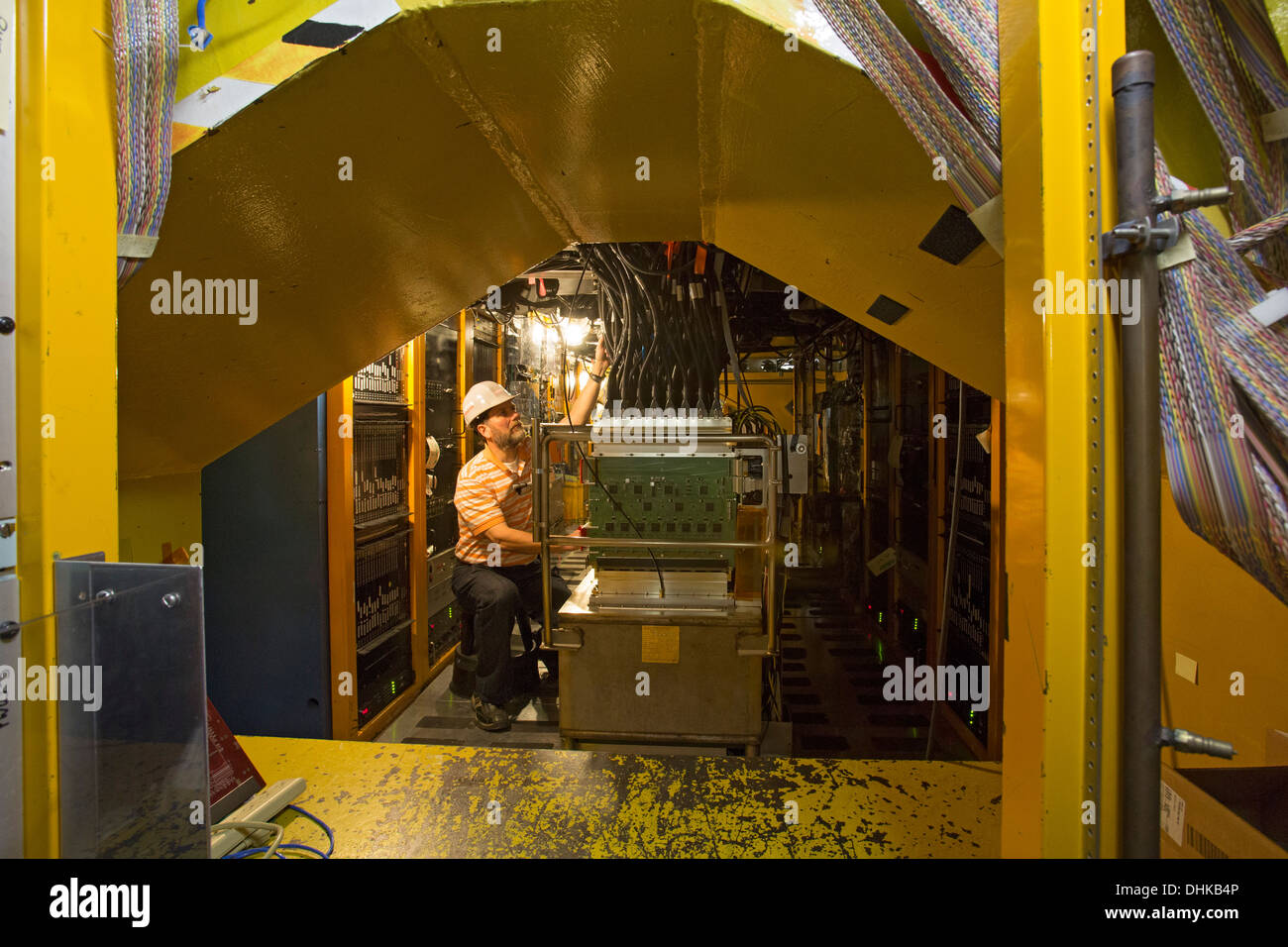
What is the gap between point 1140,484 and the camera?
2.59 feet

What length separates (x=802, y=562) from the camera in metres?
8.38

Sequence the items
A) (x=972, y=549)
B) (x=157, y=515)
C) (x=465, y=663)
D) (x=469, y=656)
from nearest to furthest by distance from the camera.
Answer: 1. (x=157, y=515)
2. (x=972, y=549)
3. (x=469, y=656)
4. (x=465, y=663)

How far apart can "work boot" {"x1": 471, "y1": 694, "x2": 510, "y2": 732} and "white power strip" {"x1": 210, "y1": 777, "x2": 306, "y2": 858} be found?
209cm

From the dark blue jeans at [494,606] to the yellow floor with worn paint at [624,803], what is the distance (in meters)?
1.55

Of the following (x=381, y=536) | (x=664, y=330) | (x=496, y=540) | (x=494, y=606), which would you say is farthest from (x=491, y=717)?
(x=664, y=330)

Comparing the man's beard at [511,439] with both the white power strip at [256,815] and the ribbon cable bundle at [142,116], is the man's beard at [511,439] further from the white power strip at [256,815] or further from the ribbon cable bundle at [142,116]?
the ribbon cable bundle at [142,116]

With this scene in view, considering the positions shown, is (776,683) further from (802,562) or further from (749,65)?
(802,562)

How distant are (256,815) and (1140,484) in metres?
1.91

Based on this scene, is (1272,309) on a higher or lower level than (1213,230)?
lower

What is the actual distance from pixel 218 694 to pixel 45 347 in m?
2.99

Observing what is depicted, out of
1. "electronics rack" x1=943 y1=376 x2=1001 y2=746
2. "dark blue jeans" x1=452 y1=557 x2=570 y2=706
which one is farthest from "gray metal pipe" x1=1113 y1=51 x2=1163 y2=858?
"dark blue jeans" x1=452 y1=557 x2=570 y2=706

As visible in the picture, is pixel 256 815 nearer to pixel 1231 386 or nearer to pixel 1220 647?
pixel 1231 386

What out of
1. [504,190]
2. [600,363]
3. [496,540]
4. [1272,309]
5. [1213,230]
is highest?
[504,190]

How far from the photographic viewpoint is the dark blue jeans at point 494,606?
3426 millimetres
